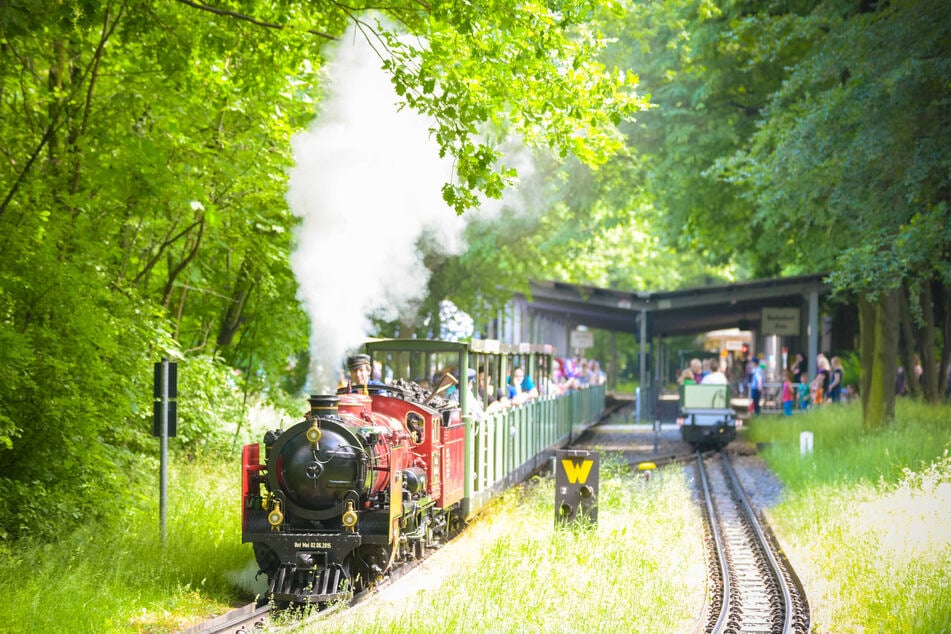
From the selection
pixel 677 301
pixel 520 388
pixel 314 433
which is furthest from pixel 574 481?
pixel 677 301

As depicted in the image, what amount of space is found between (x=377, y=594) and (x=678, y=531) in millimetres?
3799

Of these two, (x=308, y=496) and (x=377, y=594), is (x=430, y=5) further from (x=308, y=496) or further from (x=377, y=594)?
(x=377, y=594)

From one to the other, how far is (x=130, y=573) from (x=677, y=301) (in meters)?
22.1

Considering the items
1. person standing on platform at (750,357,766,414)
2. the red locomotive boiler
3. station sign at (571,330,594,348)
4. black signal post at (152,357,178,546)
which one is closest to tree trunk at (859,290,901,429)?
person standing on platform at (750,357,766,414)

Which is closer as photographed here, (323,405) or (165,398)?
(323,405)

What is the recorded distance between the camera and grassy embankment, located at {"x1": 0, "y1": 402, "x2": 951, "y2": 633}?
7.93 metres

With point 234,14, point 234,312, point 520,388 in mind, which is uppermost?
point 234,14

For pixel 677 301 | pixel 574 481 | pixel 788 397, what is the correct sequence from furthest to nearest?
pixel 677 301, pixel 788 397, pixel 574 481

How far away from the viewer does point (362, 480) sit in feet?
29.5

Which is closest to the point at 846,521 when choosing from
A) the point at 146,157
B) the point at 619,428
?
the point at 146,157

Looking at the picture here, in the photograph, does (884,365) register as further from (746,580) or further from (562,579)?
(562,579)

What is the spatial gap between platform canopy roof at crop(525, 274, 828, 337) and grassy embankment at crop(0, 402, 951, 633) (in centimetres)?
1487

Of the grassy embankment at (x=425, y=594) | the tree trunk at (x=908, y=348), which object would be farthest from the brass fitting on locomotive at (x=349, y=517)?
the tree trunk at (x=908, y=348)

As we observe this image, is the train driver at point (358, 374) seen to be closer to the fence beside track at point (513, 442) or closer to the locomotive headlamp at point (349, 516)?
the locomotive headlamp at point (349, 516)
